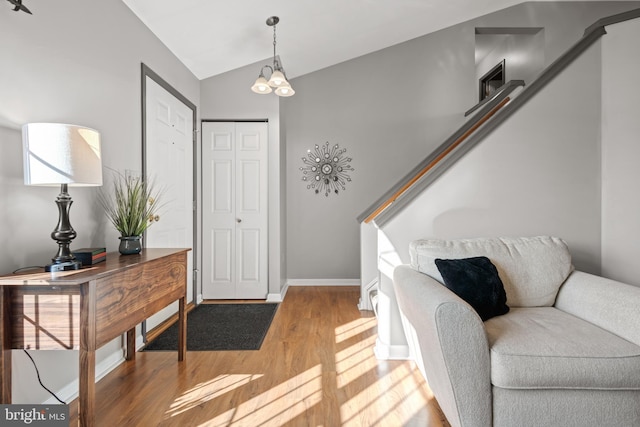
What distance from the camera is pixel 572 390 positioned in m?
1.37

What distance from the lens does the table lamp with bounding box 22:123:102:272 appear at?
1.38 meters

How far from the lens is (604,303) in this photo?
1.66 m

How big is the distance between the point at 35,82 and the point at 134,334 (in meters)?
1.67

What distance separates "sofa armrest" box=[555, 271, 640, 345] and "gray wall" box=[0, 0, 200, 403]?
277 cm

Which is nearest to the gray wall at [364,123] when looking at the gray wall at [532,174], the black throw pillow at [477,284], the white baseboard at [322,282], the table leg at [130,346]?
the white baseboard at [322,282]

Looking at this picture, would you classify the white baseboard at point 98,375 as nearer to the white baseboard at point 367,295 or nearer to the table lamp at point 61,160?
the table lamp at point 61,160

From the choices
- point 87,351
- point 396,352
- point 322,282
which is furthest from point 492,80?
point 87,351

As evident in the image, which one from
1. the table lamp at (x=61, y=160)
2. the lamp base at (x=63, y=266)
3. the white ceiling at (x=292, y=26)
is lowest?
the lamp base at (x=63, y=266)

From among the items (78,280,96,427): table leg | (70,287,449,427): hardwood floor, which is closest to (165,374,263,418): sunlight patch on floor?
(70,287,449,427): hardwood floor

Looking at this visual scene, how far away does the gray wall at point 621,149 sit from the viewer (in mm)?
2268

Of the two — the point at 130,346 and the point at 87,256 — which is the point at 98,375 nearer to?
the point at 130,346

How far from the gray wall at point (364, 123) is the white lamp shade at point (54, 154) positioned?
3179 mm

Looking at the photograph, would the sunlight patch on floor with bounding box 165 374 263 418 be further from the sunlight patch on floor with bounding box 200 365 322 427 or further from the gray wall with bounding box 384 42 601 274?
the gray wall with bounding box 384 42 601 274

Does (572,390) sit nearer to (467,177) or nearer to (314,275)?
(467,177)
